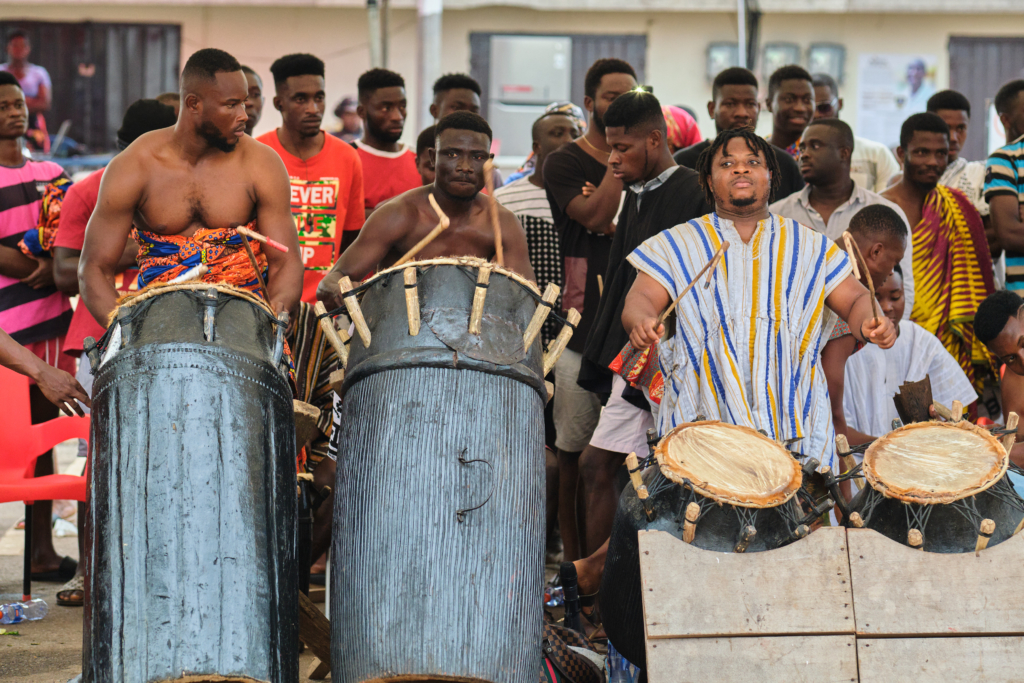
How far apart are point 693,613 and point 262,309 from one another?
1.49 metres

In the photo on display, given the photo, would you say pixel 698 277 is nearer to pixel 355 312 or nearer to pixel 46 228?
pixel 355 312

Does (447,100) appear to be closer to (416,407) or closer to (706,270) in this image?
(706,270)

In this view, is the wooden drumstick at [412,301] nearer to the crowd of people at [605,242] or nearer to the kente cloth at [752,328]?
the crowd of people at [605,242]

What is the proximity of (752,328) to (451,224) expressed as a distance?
1.15 metres

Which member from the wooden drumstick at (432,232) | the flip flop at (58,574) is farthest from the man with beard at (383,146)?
the flip flop at (58,574)

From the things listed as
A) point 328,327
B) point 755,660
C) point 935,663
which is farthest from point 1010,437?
point 328,327

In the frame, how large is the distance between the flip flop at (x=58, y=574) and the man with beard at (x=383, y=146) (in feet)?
7.17

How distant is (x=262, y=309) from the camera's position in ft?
11.2

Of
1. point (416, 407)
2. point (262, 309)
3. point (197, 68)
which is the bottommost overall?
point (416, 407)

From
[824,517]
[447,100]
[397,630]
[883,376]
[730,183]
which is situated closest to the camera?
[397,630]

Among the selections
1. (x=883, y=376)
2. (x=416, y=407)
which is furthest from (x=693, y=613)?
(x=883, y=376)

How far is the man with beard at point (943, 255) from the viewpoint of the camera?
18.0 ft

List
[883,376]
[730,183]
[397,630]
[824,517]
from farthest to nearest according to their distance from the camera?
[883,376]
[730,183]
[824,517]
[397,630]

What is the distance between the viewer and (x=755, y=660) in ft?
10.5
